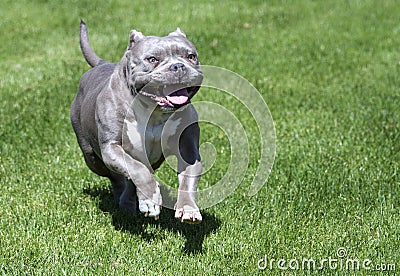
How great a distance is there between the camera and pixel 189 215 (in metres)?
4.23

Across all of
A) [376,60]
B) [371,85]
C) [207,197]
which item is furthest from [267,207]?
[376,60]

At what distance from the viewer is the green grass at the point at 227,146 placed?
4566 mm

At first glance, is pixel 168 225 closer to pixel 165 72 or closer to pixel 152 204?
pixel 152 204

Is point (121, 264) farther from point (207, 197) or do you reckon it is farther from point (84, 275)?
point (207, 197)

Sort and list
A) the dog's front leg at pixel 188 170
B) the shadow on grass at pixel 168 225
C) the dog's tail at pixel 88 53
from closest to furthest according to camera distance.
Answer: the dog's front leg at pixel 188 170, the shadow on grass at pixel 168 225, the dog's tail at pixel 88 53

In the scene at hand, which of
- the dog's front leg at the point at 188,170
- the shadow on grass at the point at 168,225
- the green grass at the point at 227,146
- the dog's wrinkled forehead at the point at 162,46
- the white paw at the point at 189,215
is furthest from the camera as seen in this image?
the shadow on grass at the point at 168,225

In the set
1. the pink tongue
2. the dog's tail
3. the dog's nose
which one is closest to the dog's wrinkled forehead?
the dog's nose

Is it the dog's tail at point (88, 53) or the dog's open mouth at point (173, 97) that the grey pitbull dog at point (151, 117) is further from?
the dog's tail at point (88, 53)

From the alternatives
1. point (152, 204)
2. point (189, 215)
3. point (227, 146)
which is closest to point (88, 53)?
point (227, 146)

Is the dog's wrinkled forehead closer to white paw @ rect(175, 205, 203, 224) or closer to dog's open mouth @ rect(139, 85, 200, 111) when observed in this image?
dog's open mouth @ rect(139, 85, 200, 111)

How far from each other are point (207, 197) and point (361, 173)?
155 cm

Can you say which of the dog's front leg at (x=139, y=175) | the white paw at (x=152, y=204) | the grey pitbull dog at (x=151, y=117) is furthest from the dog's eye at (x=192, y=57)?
the white paw at (x=152, y=204)

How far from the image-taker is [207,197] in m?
5.61

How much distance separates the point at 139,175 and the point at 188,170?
0.38 meters
